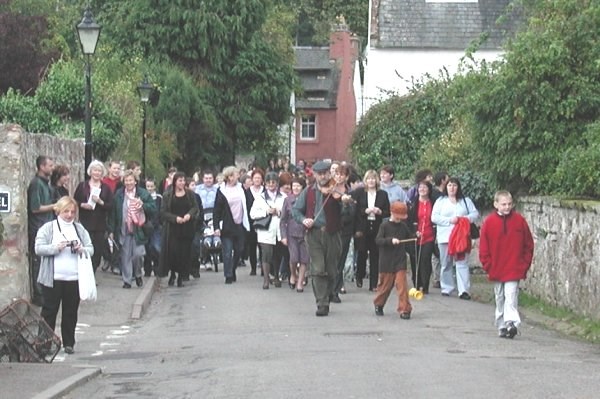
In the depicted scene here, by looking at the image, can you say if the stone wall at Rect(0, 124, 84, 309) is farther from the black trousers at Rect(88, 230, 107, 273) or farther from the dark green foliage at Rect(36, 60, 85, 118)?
the dark green foliage at Rect(36, 60, 85, 118)

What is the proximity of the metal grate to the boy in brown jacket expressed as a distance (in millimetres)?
A: 5187

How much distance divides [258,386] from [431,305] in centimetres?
819

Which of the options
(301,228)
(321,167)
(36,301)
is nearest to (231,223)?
(301,228)

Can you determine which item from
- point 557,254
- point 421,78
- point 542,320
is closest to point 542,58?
point 557,254

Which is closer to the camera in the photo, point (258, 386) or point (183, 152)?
point (258, 386)

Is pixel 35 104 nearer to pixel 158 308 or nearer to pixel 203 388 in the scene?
pixel 158 308

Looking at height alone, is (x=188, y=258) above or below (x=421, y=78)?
below

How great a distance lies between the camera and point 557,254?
1844 cm

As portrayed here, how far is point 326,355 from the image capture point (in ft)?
43.5

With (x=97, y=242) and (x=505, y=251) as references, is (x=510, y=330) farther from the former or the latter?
(x=97, y=242)

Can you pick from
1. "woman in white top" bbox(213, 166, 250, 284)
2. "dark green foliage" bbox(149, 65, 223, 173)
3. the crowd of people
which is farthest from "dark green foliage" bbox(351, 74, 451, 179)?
"woman in white top" bbox(213, 166, 250, 284)

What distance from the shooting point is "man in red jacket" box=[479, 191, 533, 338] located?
15.3 m

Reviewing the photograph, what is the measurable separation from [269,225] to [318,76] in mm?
61507

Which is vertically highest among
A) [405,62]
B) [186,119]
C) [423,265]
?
[405,62]
